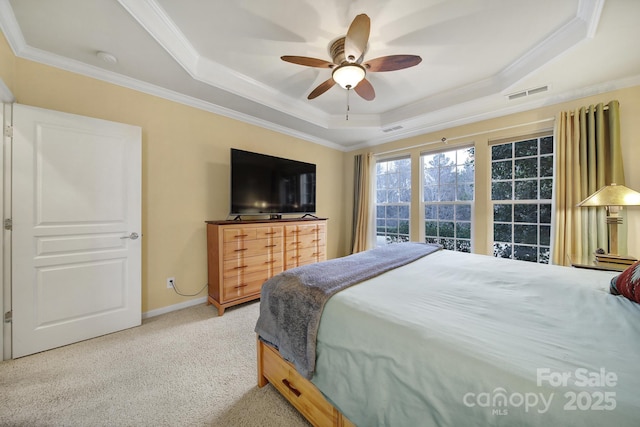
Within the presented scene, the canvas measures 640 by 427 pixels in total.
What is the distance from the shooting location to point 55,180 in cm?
194

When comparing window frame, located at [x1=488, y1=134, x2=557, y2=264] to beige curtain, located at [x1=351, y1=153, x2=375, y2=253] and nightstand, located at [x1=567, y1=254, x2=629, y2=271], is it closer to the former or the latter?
nightstand, located at [x1=567, y1=254, x2=629, y2=271]

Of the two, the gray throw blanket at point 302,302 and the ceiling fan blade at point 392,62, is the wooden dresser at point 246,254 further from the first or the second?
the ceiling fan blade at point 392,62

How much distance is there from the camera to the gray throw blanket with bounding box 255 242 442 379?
45.2 inches

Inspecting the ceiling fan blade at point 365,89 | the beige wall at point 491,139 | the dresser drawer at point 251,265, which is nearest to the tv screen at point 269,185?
the dresser drawer at point 251,265

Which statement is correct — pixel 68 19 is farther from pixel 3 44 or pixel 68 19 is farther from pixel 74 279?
pixel 74 279

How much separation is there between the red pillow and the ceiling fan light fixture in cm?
208

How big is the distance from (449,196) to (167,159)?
3.98 metres

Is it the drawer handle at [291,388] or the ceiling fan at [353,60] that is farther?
the ceiling fan at [353,60]

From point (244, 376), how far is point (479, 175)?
147 inches

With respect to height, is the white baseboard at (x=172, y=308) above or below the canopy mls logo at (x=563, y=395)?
below

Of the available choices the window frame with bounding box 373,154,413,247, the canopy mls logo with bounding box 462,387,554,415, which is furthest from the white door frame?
the window frame with bounding box 373,154,413,247

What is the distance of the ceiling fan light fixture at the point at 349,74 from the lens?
1856mm

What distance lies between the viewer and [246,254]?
2736 millimetres

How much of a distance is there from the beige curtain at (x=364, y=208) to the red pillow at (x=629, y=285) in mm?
3149
